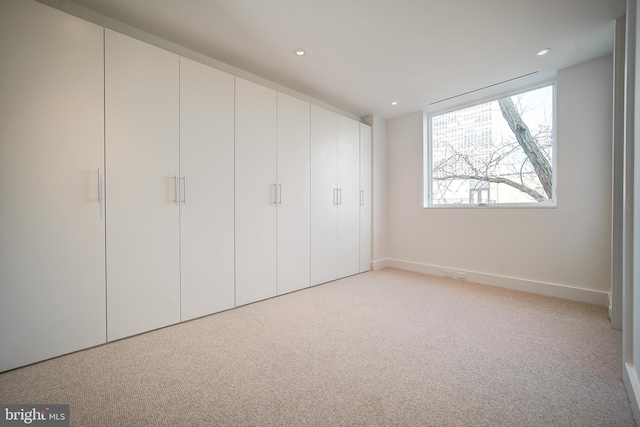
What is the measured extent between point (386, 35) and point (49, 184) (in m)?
2.89

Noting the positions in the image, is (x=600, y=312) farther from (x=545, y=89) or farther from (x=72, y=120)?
(x=72, y=120)

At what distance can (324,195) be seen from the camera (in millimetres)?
3602

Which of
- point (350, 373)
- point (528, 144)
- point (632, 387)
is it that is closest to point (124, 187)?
point (350, 373)

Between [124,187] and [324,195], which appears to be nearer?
[124,187]

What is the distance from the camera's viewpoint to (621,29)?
6.98 feet

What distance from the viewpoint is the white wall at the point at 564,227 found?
2725 millimetres

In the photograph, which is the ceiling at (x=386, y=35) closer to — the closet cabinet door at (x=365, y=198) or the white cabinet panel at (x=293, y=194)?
the white cabinet panel at (x=293, y=194)

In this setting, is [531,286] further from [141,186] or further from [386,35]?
[141,186]

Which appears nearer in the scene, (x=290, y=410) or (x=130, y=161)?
(x=290, y=410)

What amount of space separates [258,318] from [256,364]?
2.47ft

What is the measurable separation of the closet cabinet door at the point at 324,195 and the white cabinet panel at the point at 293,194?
10cm

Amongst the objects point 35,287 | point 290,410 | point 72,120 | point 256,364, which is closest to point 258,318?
point 256,364

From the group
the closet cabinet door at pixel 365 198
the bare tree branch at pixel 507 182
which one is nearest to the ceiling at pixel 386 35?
the closet cabinet door at pixel 365 198

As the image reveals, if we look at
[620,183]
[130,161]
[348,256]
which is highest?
[130,161]
